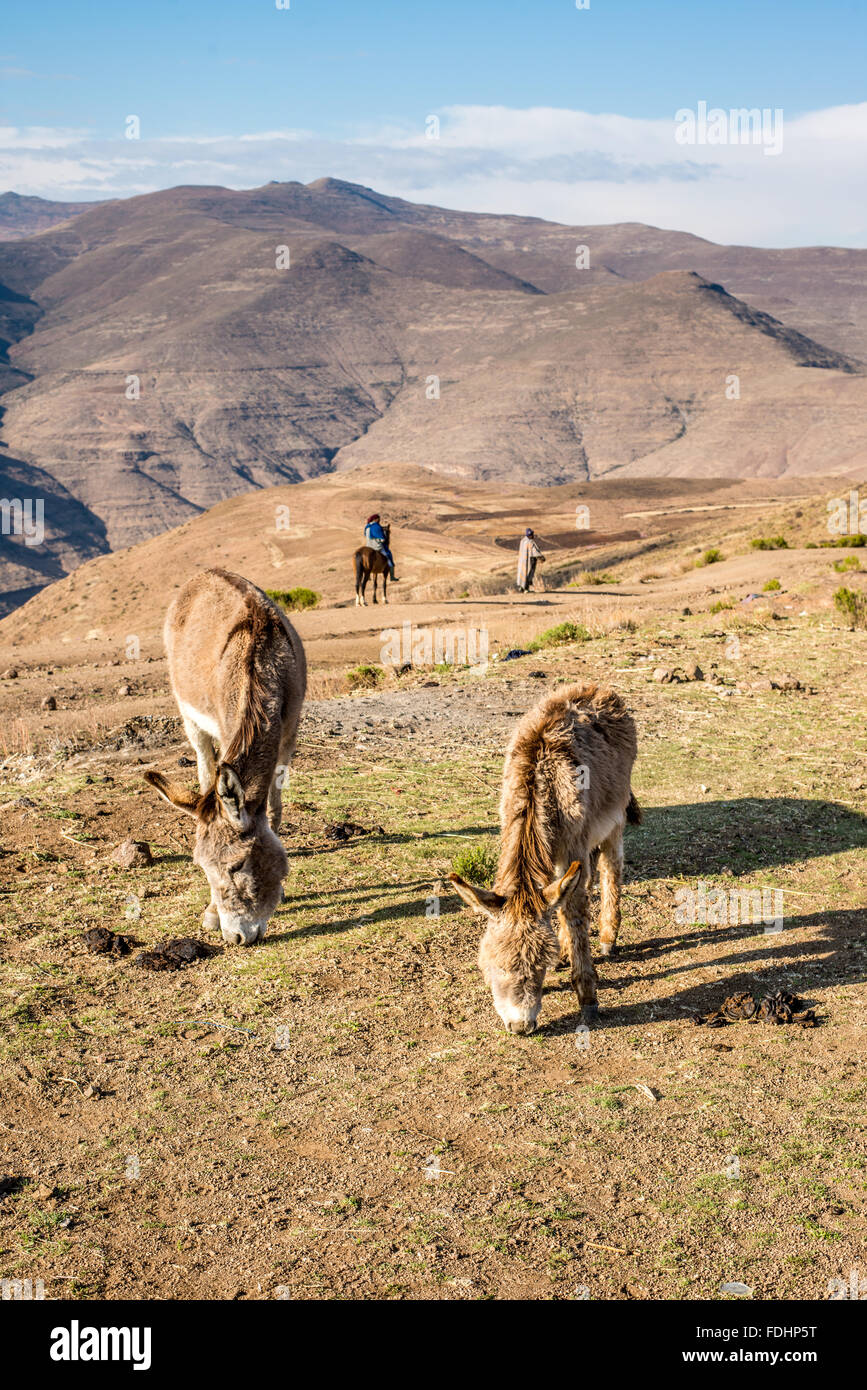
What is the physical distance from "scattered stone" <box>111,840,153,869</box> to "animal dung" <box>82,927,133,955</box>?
1269 mm

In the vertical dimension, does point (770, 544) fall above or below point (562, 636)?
above

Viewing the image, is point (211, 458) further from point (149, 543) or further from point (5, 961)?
point (5, 961)

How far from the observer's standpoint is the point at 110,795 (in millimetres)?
10586

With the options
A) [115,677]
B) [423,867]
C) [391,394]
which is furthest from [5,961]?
[391,394]

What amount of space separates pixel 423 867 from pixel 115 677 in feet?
38.7

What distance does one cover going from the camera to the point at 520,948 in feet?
18.6

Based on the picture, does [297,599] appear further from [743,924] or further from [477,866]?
[743,924]

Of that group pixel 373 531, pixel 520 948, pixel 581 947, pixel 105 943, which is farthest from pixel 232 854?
pixel 373 531

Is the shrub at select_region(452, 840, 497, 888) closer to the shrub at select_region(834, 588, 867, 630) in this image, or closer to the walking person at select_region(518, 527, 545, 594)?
the shrub at select_region(834, 588, 867, 630)

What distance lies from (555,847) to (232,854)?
73.2 inches

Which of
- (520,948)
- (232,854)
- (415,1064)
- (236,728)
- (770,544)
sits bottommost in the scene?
(415,1064)

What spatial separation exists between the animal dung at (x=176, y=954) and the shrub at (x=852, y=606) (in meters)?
13.9
